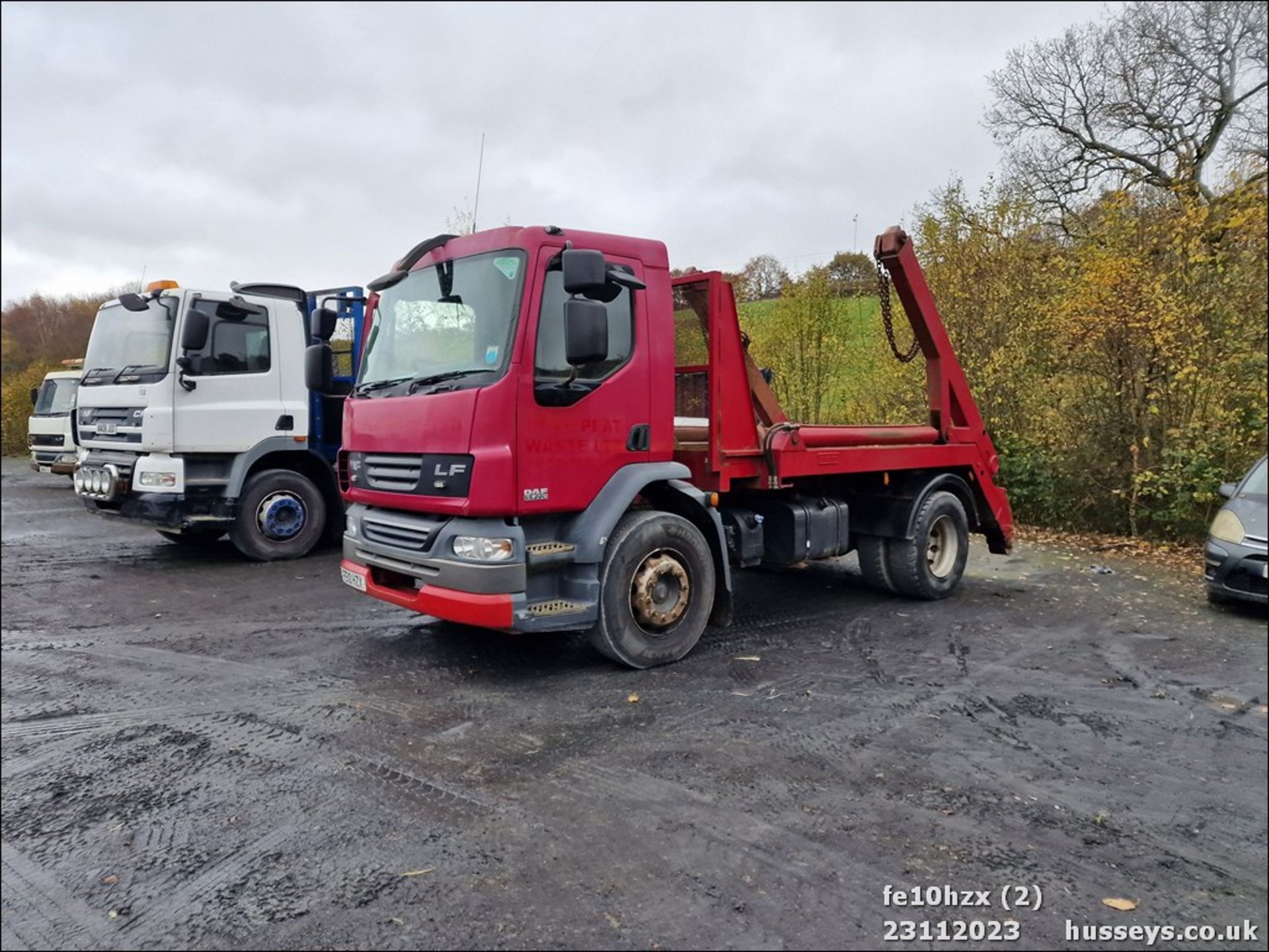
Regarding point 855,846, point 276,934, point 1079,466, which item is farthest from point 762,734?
point 276,934

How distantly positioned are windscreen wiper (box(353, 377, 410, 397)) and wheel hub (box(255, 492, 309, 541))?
12.4 ft

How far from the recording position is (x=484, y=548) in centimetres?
444

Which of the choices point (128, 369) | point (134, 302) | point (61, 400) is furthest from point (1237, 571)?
point (61, 400)

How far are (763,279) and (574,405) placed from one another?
5.41 m

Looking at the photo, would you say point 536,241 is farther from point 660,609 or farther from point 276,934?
point 276,934

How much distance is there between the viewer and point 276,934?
243 cm

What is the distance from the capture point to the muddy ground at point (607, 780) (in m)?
2.52

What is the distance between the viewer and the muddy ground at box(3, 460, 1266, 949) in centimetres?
252

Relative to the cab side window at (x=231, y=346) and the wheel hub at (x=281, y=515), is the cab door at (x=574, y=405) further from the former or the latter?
the wheel hub at (x=281, y=515)

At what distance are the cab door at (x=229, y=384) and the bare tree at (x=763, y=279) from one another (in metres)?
5.10

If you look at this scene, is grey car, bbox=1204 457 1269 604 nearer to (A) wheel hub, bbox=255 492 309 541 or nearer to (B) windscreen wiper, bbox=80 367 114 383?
(A) wheel hub, bbox=255 492 309 541

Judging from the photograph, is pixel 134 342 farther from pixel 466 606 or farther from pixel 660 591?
pixel 660 591

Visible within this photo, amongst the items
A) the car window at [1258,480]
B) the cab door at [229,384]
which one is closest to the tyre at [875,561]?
the car window at [1258,480]

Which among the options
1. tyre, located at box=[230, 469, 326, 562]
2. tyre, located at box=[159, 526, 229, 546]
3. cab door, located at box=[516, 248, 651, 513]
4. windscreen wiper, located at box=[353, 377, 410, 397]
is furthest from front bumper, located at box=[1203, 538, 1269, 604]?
tyre, located at box=[159, 526, 229, 546]
